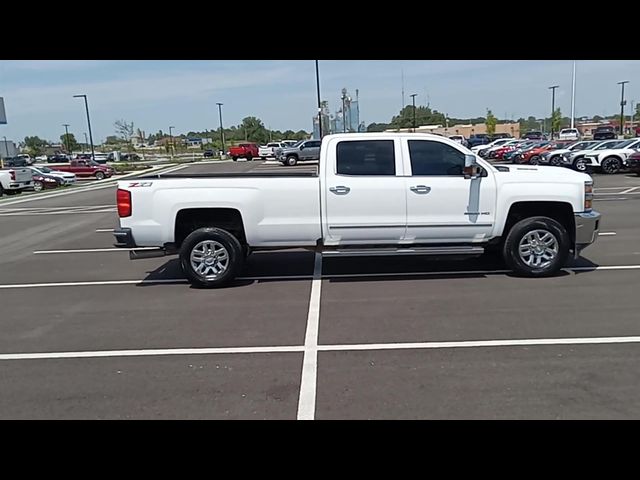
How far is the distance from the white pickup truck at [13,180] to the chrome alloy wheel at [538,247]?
2585cm

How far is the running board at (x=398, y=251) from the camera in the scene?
276 inches

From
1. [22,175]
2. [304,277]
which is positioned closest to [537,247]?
[304,277]

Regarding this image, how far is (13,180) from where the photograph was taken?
83.1ft

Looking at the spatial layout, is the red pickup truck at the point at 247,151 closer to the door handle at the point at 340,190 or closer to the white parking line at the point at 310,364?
the door handle at the point at 340,190

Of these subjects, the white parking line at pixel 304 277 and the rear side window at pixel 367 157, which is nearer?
the rear side window at pixel 367 157

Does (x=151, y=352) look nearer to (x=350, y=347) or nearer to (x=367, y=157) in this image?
(x=350, y=347)

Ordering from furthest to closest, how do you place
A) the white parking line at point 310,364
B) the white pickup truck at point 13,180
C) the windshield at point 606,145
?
the white pickup truck at point 13,180
the windshield at point 606,145
the white parking line at point 310,364

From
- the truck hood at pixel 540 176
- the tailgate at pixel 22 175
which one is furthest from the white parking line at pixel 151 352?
the tailgate at pixel 22 175

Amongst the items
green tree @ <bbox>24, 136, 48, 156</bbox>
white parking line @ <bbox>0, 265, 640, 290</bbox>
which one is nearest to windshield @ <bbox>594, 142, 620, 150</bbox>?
white parking line @ <bbox>0, 265, 640, 290</bbox>
